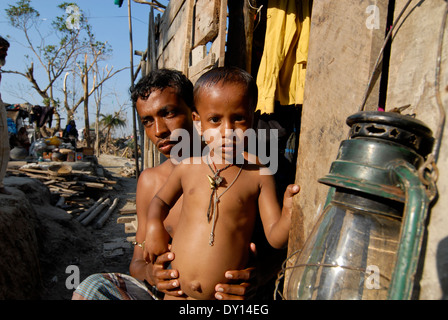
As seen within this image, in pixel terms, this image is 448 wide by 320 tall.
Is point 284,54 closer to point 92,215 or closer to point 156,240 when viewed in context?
point 156,240

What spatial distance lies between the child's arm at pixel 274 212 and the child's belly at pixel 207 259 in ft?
0.54

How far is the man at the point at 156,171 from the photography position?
5.06 feet

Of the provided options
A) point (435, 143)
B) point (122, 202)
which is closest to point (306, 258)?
point (435, 143)

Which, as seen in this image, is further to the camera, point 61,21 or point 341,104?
point 61,21

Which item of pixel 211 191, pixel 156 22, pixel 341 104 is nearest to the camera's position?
pixel 341 104

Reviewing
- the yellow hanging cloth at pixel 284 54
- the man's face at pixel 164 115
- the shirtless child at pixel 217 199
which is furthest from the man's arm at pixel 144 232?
the yellow hanging cloth at pixel 284 54

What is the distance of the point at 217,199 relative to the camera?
1479 mm

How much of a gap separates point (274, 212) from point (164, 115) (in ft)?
3.43

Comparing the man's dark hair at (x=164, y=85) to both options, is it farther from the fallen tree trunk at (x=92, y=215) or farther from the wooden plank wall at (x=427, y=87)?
the fallen tree trunk at (x=92, y=215)

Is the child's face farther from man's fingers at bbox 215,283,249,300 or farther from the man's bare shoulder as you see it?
man's fingers at bbox 215,283,249,300

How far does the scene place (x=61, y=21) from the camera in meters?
21.2

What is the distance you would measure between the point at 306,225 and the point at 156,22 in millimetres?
5496
